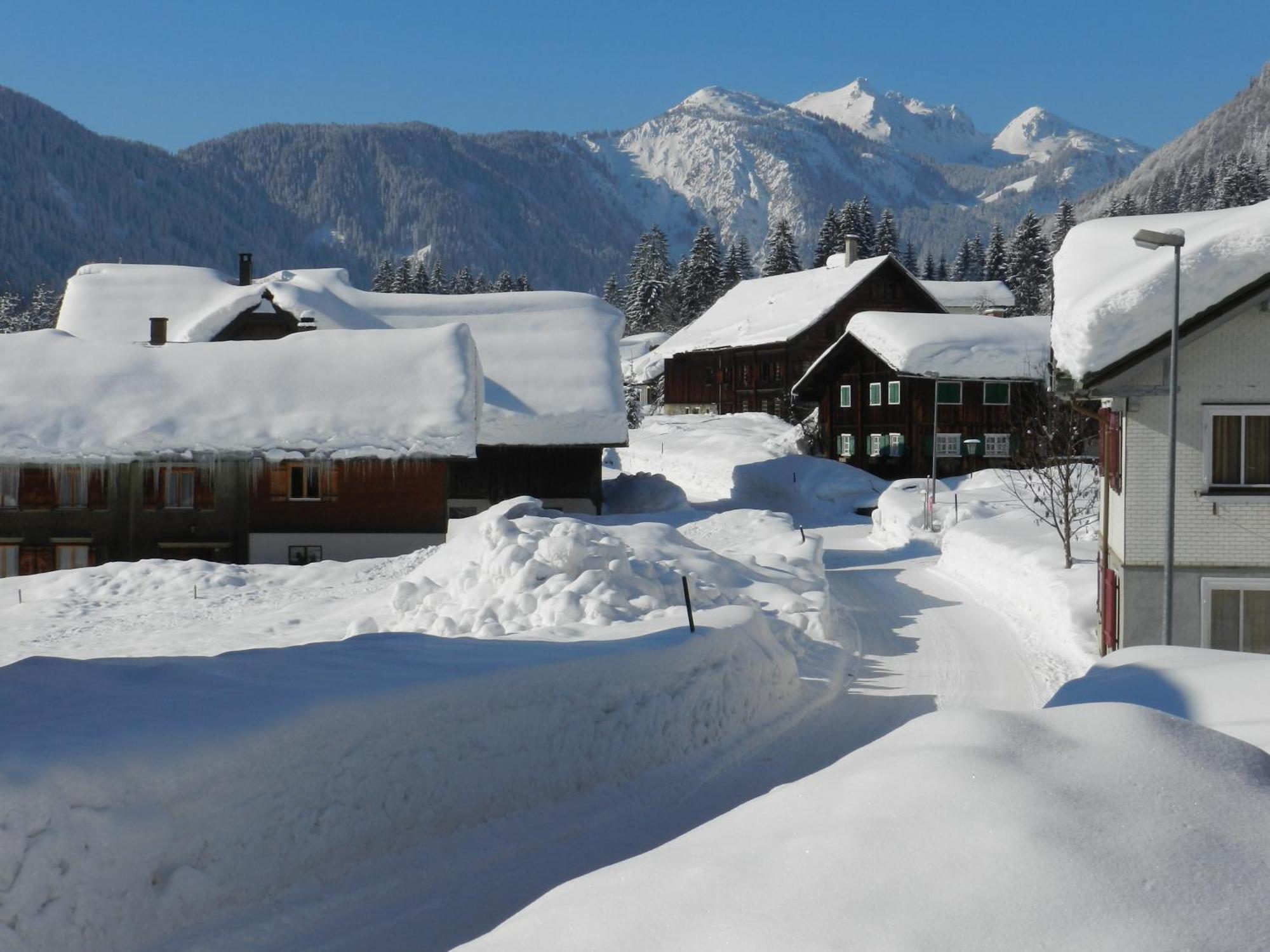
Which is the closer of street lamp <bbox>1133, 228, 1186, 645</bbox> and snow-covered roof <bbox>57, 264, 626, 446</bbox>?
street lamp <bbox>1133, 228, 1186, 645</bbox>

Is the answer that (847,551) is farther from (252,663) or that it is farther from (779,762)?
(252,663)

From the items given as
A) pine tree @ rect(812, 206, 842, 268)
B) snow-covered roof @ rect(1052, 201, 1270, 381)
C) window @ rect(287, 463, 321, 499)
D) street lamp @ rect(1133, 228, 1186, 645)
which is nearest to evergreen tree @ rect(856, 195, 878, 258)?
pine tree @ rect(812, 206, 842, 268)

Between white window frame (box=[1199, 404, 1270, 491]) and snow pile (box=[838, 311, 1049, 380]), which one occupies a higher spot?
snow pile (box=[838, 311, 1049, 380])

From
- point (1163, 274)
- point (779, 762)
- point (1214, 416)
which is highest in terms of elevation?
point (1163, 274)

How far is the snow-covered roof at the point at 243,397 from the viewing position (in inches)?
1218

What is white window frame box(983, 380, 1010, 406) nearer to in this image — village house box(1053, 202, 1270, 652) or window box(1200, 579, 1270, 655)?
village house box(1053, 202, 1270, 652)

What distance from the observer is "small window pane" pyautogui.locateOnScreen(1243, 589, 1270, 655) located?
17.4m

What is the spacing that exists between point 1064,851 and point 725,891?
1.39m

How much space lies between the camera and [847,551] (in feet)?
119

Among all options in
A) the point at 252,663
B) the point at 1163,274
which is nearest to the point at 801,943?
the point at 252,663

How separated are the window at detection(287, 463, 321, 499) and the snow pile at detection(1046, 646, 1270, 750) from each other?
2383cm

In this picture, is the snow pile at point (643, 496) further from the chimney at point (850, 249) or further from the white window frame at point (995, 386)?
the chimney at point (850, 249)

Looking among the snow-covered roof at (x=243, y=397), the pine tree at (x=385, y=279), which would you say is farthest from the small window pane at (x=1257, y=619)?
the pine tree at (x=385, y=279)

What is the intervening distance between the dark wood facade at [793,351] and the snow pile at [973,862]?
205ft
